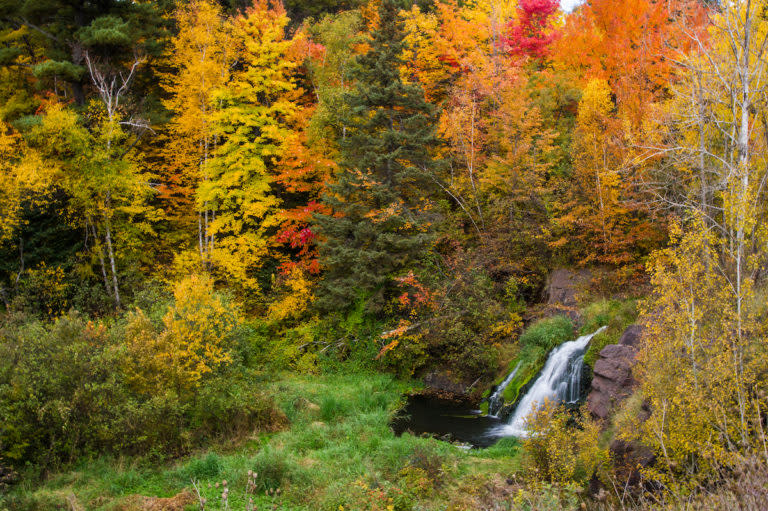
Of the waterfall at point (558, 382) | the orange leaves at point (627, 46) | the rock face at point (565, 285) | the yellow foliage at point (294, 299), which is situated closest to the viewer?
the waterfall at point (558, 382)

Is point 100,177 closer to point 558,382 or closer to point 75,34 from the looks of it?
point 75,34

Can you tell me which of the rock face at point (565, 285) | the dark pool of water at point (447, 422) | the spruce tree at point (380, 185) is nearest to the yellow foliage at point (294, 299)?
the spruce tree at point (380, 185)

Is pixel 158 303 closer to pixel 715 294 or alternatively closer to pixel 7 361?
pixel 7 361

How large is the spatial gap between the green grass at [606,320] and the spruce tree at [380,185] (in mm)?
5663

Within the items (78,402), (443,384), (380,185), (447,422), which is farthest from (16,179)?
(447,422)

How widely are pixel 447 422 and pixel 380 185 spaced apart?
7895mm

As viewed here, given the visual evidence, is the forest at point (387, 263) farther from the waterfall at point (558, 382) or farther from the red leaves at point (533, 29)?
the red leaves at point (533, 29)

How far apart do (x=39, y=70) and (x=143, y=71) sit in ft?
21.7

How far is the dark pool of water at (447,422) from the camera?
→ 12.8 metres

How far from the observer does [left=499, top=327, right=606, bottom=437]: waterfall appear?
1302cm

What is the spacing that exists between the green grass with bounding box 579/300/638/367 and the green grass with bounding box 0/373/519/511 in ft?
11.4

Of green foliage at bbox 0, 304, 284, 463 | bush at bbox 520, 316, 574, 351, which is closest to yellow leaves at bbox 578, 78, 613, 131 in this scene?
bush at bbox 520, 316, 574, 351

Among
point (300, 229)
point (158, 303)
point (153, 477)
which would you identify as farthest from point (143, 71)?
point (153, 477)

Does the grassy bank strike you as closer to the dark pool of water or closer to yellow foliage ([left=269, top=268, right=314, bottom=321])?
the dark pool of water
